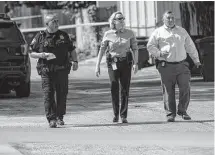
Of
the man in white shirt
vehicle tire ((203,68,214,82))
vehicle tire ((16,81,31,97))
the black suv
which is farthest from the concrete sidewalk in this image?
vehicle tire ((203,68,214,82))

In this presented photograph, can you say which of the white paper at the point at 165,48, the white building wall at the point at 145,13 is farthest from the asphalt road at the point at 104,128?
the white building wall at the point at 145,13

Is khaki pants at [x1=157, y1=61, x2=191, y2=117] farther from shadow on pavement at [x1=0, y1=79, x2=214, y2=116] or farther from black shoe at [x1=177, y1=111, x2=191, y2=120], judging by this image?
shadow on pavement at [x1=0, y1=79, x2=214, y2=116]

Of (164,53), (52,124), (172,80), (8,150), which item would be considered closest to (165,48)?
(164,53)

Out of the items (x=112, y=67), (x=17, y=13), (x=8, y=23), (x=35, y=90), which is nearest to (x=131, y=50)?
(x=112, y=67)

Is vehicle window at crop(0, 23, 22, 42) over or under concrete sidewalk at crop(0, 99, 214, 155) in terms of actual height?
over

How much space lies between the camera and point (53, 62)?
44.2 feet

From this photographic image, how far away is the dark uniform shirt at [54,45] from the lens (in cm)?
1342

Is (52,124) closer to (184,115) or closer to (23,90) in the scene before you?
(184,115)

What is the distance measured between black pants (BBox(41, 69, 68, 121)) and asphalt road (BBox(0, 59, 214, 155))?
25 centimetres

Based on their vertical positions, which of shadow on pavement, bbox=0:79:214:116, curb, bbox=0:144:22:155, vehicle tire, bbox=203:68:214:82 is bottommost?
vehicle tire, bbox=203:68:214:82

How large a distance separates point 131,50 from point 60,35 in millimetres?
1174

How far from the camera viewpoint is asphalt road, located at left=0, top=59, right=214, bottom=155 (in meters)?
10.9

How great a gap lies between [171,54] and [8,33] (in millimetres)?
5882

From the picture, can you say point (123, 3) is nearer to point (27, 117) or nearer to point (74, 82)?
point (74, 82)
